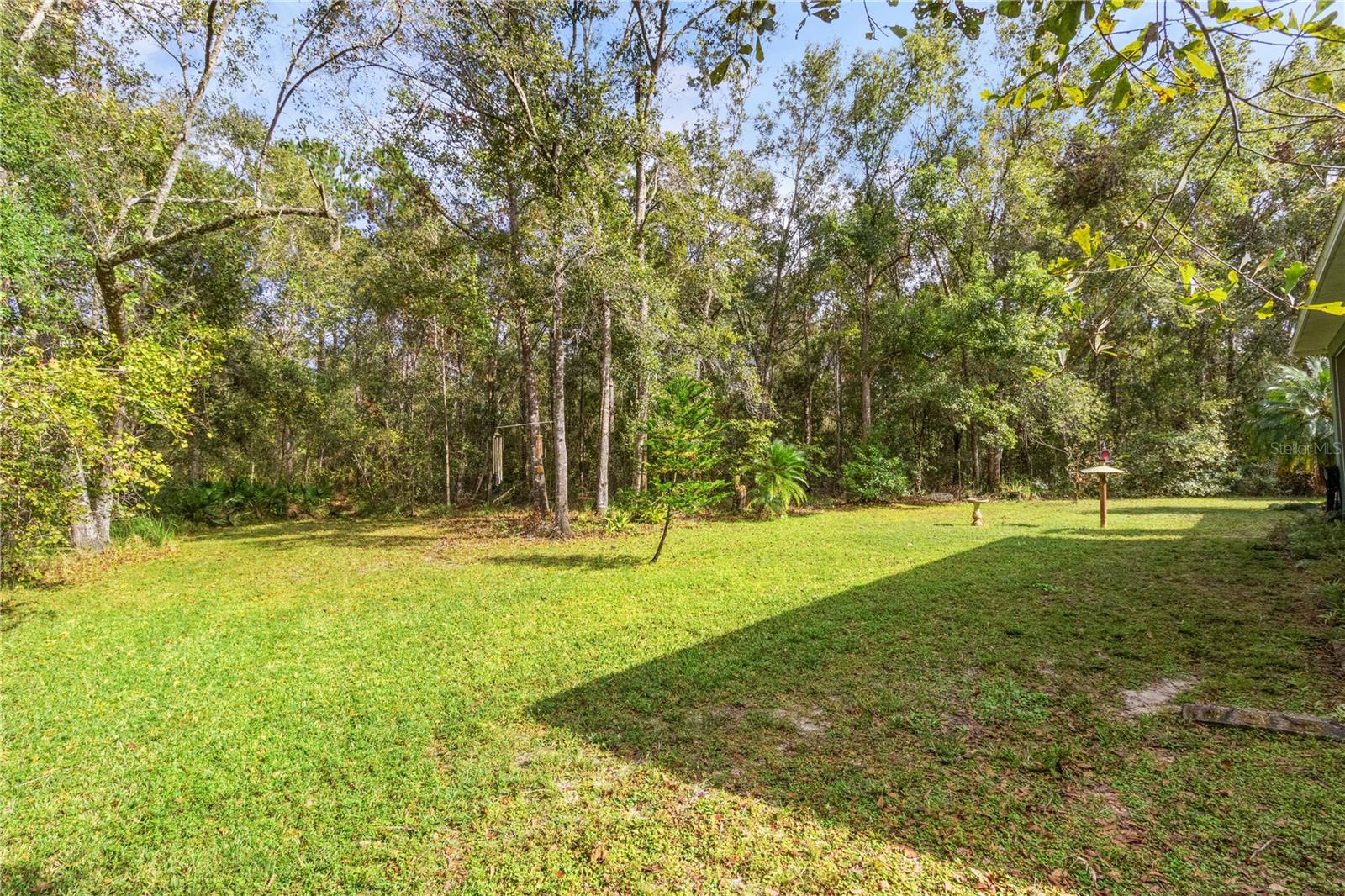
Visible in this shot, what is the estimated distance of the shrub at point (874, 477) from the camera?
12758 millimetres

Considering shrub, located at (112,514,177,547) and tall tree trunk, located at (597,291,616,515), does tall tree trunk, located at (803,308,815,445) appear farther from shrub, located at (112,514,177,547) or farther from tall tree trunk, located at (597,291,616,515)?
shrub, located at (112,514,177,547)

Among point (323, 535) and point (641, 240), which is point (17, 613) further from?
point (641, 240)

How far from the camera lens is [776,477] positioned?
436 inches

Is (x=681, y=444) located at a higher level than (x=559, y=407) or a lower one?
lower

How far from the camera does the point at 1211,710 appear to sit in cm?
269

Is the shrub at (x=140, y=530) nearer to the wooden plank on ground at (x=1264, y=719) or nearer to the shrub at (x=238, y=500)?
the shrub at (x=238, y=500)

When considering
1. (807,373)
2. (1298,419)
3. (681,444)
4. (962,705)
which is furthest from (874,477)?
(962,705)

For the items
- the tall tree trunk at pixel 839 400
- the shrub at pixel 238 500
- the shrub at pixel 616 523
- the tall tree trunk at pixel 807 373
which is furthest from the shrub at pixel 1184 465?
the shrub at pixel 238 500

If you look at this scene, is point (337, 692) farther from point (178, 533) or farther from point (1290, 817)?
point (178, 533)

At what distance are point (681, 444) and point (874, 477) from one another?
815cm

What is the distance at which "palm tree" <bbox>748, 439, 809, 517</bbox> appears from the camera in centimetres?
1105

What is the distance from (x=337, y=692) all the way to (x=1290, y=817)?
15.5 feet

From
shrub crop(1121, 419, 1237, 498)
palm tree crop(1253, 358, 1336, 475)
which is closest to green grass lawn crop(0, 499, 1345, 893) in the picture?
palm tree crop(1253, 358, 1336, 475)

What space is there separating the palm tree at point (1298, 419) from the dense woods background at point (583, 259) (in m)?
0.40
